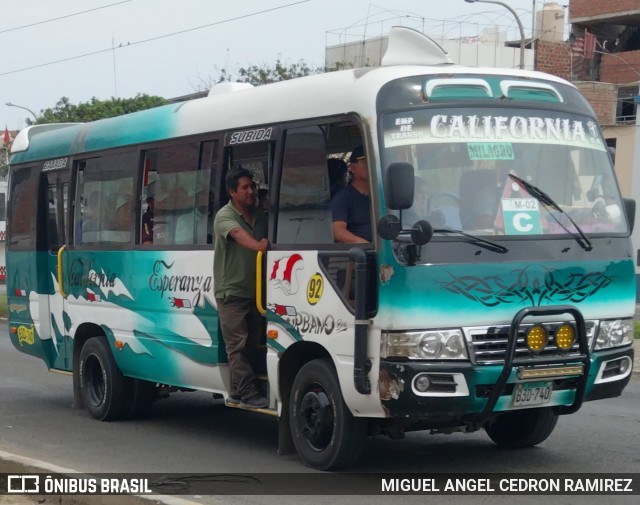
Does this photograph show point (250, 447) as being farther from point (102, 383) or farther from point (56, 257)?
point (56, 257)

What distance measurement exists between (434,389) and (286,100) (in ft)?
8.88

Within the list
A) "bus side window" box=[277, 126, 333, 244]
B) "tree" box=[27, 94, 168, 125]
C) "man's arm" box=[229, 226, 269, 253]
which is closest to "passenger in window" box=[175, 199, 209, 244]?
"man's arm" box=[229, 226, 269, 253]

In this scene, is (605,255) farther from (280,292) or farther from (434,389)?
(280,292)

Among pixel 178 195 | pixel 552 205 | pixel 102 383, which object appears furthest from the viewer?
pixel 102 383

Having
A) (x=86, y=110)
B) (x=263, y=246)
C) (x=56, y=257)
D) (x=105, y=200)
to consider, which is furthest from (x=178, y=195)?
(x=86, y=110)

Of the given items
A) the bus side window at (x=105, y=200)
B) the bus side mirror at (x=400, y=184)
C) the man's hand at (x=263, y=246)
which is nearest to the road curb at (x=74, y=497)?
the man's hand at (x=263, y=246)

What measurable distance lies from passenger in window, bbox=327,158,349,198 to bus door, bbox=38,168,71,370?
4.58m

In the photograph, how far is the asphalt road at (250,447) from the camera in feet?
26.9

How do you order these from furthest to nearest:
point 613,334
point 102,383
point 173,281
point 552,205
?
point 102,383, point 173,281, point 613,334, point 552,205

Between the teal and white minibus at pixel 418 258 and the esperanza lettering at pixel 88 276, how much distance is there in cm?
113

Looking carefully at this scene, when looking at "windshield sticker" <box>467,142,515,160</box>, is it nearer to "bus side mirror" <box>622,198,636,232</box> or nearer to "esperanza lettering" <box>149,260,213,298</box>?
"bus side mirror" <box>622,198,636,232</box>

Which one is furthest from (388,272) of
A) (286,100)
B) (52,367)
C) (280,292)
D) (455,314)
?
(52,367)

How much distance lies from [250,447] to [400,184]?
3353mm

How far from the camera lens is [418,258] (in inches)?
282
